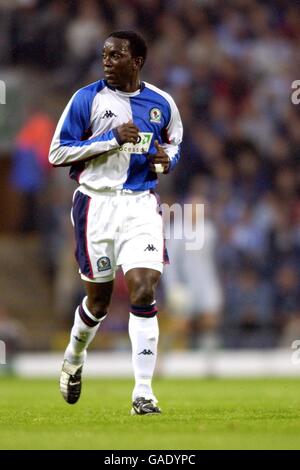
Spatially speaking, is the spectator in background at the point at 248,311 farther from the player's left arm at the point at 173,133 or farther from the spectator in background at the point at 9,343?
the player's left arm at the point at 173,133

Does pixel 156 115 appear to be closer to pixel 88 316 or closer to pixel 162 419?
pixel 88 316

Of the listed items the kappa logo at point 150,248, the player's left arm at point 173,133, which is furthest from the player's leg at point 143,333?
the player's left arm at point 173,133

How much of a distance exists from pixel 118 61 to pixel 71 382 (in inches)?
84.2

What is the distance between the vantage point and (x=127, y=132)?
8.02 m

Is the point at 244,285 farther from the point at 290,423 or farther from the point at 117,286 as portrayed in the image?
the point at 290,423

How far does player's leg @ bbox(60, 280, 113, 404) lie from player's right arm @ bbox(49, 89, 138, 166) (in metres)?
0.83

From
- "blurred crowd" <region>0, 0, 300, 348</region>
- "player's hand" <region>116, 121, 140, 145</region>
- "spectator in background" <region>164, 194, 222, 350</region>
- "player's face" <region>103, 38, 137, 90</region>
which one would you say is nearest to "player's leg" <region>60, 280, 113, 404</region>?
"player's hand" <region>116, 121, 140, 145</region>

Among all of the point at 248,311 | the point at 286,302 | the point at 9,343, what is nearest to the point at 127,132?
the point at 9,343

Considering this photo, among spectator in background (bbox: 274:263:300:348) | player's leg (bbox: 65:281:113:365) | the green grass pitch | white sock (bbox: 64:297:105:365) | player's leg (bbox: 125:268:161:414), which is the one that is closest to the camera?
the green grass pitch

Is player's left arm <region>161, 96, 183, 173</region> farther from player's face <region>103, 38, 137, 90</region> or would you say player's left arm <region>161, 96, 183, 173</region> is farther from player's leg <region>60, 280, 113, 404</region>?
player's leg <region>60, 280, 113, 404</region>

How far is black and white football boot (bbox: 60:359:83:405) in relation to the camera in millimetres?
8602

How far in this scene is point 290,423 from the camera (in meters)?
7.17

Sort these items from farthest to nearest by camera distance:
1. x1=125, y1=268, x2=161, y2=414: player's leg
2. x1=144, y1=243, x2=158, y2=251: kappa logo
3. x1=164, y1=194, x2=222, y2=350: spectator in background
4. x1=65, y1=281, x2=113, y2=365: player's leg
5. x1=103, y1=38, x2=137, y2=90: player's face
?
x1=164, y1=194, x2=222, y2=350: spectator in background, x1=65, y1=281, x2=113, y2=365: player's leg, x1=103, y1=38, x2=137, y2=90: player's face, x1=144, y1=243, x2=158, y2=251: kappa logo, x1=125, y1=268, x2=161, y2=414: player's leg

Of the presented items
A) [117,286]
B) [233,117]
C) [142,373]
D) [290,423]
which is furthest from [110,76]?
[233,117]
